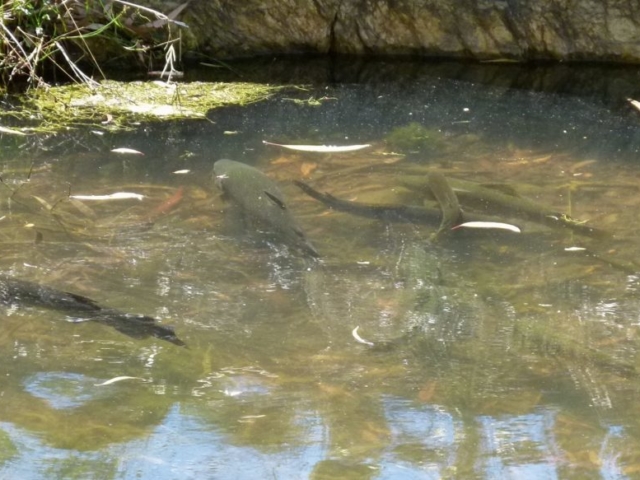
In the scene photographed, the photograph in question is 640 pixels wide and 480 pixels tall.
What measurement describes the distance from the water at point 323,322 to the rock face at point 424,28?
5.41ft

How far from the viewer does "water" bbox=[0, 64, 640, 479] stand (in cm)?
183

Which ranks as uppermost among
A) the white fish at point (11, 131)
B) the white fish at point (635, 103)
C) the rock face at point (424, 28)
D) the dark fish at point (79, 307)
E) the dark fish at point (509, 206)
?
the rock face at point (424, 28)

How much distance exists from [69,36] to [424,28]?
203 centimetres

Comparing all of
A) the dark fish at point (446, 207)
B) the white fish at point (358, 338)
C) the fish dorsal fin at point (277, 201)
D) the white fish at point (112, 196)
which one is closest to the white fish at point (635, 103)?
the dark fish at point (446, 207)

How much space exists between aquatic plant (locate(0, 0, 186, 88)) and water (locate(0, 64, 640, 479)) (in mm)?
772

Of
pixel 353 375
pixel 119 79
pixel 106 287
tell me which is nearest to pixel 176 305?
pixel 106 287

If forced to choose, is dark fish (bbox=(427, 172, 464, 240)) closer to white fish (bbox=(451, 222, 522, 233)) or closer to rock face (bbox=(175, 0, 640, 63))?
white fish (bbox=(451, 222, 522, 233))

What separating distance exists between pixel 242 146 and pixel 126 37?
1.71 metres

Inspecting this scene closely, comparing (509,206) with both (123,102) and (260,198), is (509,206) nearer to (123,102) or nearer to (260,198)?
(260,198)

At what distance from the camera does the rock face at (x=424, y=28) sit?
5.29m

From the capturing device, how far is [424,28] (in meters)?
5.40

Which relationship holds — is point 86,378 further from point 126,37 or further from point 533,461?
point 126,37

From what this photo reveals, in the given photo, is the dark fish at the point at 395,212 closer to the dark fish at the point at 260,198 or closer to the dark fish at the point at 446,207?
the dark fish at the point at 446,207

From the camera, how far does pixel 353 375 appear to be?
6.91 ft
